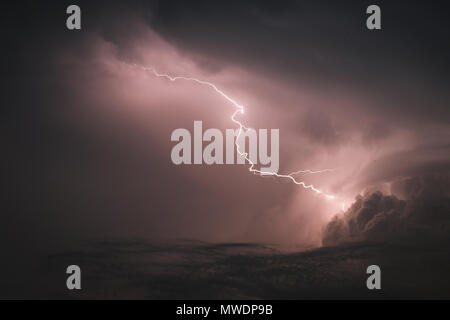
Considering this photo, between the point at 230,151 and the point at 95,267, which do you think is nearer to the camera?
the point at 95,267

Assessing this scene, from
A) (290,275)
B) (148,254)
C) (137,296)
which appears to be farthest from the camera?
(148,254)

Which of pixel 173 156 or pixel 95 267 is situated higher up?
pixel 173 156

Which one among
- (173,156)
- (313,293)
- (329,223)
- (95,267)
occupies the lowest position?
(313,293)

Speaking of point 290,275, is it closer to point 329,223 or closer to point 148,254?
point 329,223

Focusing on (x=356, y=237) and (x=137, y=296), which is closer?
(x=137, y=296)

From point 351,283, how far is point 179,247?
23.2ft

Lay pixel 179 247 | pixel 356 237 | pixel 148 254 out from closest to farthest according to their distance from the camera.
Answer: pixel 148 254 → pixel 179 247 → pixel 356 237

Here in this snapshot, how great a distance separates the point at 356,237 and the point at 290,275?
15.6 feet

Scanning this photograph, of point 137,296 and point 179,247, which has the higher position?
point 179,247

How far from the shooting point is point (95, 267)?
44.4 feet

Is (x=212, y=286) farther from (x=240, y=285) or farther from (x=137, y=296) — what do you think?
(x=137, y=296)

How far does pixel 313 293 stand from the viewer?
12.9m

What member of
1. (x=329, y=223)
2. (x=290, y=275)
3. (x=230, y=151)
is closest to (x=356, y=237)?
(x=329, y=223)

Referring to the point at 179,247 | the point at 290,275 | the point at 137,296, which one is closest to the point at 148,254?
the point at 179,247
